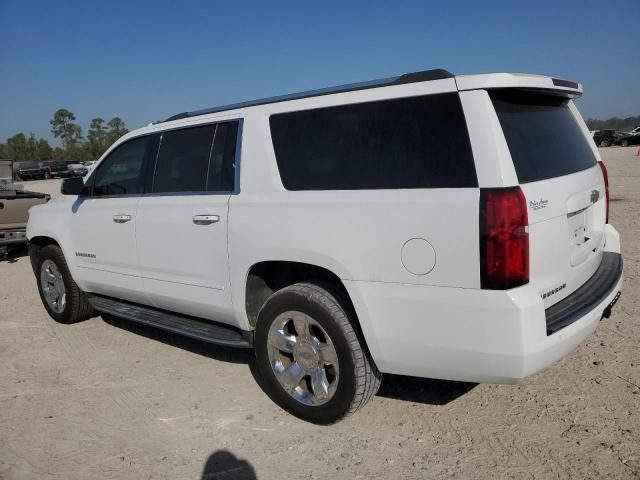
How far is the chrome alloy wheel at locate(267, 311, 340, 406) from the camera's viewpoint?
10.7 feet

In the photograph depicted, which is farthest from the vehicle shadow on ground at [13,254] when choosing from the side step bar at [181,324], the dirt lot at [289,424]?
the dirt lot at [289,424]

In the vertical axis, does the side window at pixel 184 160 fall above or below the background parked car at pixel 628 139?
below

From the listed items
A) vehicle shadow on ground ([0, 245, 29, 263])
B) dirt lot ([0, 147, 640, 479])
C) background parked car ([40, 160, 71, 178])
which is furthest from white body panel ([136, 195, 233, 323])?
background parked car ([40, 160, 71, 178])

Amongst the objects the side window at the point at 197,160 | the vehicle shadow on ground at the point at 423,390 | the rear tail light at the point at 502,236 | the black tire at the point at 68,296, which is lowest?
the vehicle shadow on ground at the point at 423,390

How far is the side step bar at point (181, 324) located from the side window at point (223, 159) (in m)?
1.02

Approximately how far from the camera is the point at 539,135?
302 cm

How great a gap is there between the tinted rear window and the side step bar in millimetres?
1177

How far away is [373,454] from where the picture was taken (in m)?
3.04

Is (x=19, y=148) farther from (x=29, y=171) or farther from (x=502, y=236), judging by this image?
(x=502, y=236)

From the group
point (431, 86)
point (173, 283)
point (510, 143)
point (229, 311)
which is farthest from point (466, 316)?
point (173, 283)

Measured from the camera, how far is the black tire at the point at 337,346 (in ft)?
10.2

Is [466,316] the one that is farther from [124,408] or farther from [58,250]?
[58,250]

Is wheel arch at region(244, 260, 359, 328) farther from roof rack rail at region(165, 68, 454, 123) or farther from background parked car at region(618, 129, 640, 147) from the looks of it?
background parked car at region(618, 129, 640, 147)

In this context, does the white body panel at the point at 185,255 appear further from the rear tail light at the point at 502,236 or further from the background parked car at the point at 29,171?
the background parked car at the point at 29,171
